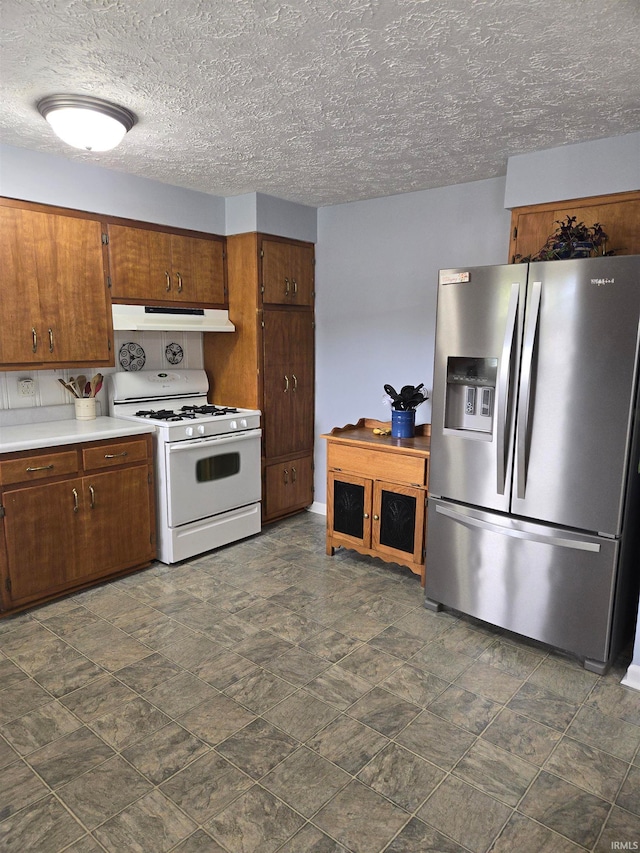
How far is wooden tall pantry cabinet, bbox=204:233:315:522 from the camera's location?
13.4ft

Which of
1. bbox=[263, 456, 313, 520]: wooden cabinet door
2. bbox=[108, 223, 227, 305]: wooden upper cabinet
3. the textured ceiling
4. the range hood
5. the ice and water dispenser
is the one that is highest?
the textured ceiling

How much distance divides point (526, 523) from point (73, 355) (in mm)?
2673

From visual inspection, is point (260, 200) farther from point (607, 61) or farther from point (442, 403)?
point (607, 61)

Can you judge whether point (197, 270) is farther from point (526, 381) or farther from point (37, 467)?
point (526, 381)

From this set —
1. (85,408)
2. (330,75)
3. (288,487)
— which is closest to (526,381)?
(330,75)

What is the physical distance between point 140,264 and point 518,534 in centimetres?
278

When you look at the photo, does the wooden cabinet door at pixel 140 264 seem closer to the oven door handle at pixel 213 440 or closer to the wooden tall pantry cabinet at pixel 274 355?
the wooden tall pantry cabinet at pixel 274 355

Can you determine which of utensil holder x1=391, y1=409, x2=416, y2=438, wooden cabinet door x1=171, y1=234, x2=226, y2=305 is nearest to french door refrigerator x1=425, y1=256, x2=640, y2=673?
utensil holder x1=391, y1=409, x2=416, y2=438

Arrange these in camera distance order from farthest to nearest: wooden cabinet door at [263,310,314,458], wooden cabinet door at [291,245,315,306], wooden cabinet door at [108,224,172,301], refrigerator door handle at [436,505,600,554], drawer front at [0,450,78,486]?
wooden cabinet door at [291,245,315,306] → wooden cabinet door at [263,310,314,458] → wooden cabinet door at [108,224,172,301] → drawer front at [0,450,78,486] → refrigerator door handle at [436,505,600,554]

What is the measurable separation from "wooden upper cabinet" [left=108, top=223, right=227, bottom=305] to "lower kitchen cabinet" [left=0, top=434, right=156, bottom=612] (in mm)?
1006

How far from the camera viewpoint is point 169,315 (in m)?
3.83

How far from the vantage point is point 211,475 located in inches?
Result: 149

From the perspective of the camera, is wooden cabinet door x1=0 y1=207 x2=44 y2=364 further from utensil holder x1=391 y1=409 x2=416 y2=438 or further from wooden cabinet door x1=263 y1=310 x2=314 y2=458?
utensil holder x1=391 y1=409 x2=416 y2=438

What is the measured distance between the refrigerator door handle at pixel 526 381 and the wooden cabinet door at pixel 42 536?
2327 mm
